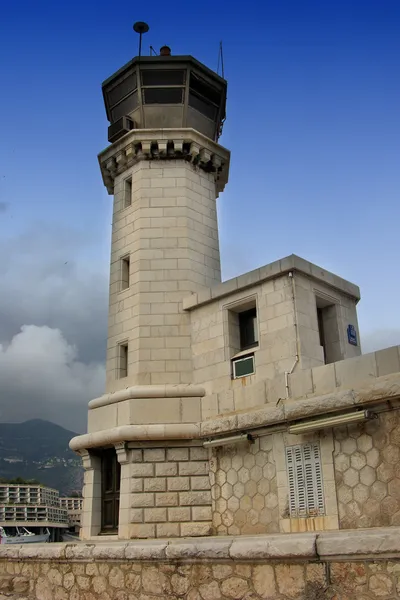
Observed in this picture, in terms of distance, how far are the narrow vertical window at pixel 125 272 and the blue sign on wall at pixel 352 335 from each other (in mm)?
6148

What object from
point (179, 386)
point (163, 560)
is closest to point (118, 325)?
point (179, 386)

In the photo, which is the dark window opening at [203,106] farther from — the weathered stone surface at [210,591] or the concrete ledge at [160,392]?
the weathered stone surface at [210,591]

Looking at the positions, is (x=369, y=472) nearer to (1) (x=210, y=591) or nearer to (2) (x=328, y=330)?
(2) (x=328, y=330)

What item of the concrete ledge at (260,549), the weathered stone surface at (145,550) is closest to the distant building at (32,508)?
the concrete ledge at (260,549)

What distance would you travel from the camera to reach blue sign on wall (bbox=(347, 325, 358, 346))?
15.3 m

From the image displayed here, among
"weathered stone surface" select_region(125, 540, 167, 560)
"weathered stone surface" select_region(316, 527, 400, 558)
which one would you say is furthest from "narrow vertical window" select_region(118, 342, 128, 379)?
"weathered stone surface" select_region(316, 527, 400, 558)

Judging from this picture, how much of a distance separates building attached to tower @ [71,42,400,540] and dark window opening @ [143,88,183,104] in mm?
43

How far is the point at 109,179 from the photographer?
63.6 ft

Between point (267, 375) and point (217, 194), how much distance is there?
8.15 m

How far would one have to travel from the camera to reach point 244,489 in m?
13.3

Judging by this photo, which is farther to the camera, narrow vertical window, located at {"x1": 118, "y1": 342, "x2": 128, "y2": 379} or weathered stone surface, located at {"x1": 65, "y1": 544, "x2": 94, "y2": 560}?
narrow vertical window, located at {"x1": 118, "y1": 342, "x2": 128, "y2": 379}

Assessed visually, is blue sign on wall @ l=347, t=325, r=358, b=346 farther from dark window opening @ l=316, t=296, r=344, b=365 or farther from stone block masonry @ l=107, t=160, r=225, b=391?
stone block masonry @ l=107, t=160, r=225, b=391

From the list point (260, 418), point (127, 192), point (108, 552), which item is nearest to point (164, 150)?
point (127, 192)

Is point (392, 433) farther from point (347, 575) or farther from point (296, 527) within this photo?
point (347, 575)
